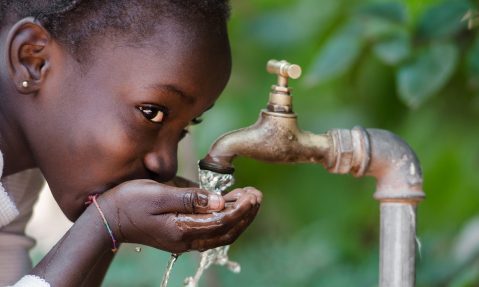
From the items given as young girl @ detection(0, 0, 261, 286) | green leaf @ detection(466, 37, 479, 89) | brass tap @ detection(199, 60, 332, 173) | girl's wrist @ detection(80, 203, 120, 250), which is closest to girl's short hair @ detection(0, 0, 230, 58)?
young girl @ detection(0, 0, 261, 286)

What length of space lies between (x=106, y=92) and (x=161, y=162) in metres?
0.12

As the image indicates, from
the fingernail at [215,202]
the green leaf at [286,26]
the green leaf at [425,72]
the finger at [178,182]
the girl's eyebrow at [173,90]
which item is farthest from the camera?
the green leaf at [286,26]

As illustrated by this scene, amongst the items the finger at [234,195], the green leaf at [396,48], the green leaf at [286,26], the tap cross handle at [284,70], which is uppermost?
the green leaf at [286,26]

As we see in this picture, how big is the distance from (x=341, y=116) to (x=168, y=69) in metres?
1.12

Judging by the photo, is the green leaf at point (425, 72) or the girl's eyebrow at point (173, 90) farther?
the green leaf at point (425, 72)

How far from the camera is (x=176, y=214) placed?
1.33m

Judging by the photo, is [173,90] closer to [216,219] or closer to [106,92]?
[106,92]

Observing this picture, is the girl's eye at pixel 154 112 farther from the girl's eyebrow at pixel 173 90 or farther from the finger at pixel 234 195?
the finger at pixel 234 195

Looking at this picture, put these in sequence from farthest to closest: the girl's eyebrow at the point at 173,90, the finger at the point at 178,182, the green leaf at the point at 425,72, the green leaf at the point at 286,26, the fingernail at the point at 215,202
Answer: the green leaf at the point at 286,26
the green leaf at the point at 425,72
the finger at the point at 178,182
the girl's eyebrow at the point at 173,90
the fingernail at the point at 215,202

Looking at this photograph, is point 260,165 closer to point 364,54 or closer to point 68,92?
point 364,54

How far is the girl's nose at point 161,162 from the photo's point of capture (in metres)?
1.45

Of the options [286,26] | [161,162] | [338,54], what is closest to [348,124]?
[286,26]

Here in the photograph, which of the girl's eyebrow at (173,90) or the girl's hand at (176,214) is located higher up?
the girl's eyebrow at (173,90)

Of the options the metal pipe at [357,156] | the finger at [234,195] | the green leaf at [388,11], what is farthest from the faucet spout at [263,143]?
the green leaf at [388,11]
